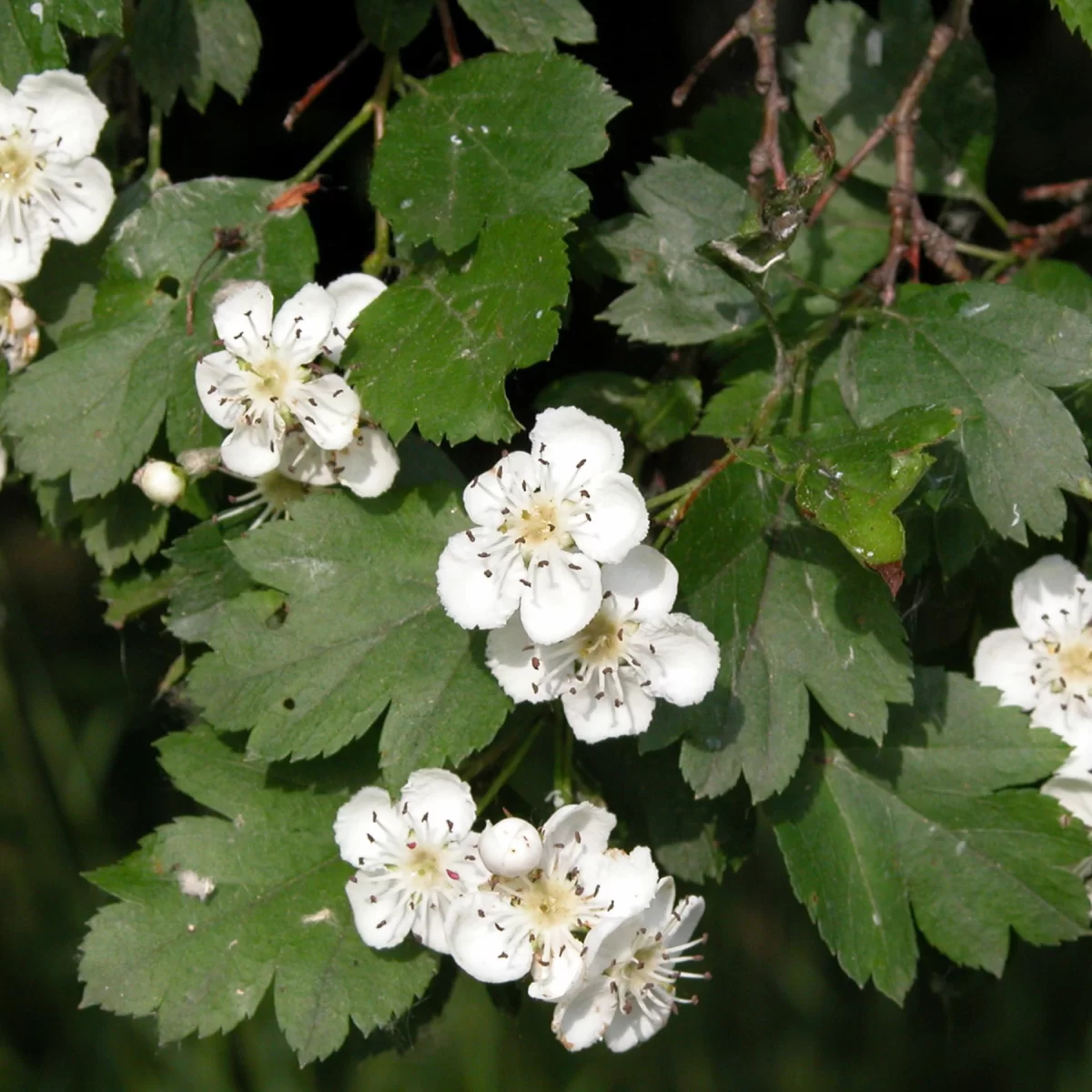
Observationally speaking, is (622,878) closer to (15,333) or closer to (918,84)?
(15,333)

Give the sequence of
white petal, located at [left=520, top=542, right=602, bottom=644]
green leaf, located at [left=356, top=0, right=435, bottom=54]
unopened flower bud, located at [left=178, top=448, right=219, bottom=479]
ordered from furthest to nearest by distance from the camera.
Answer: green leaf, located at [left=356, top=0, right=435, bottom=54]
unopened flower bud, located at [left=178, top=448, right=219, bottom=479]
white petal, located at [left=520, top=542, right=602, bottom=644]

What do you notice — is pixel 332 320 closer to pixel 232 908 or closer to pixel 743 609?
pixel 743 609

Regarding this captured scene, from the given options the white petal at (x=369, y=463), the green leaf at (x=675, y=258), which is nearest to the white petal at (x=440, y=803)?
the white petal at (x=369, y=463)

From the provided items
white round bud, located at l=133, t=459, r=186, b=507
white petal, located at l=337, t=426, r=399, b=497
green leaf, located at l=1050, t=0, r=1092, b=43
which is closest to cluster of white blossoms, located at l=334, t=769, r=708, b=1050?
white petal, located at l=337, t=426, r=399, b=497

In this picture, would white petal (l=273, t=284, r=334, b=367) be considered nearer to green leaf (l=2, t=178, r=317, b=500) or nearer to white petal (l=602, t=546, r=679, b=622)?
green leaf (l=2, t=178, r=317, b=500)

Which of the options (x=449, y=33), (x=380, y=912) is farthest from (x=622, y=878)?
(x=449, y=33)

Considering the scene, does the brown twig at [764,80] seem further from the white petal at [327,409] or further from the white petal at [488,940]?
the white petal at [488,940]
